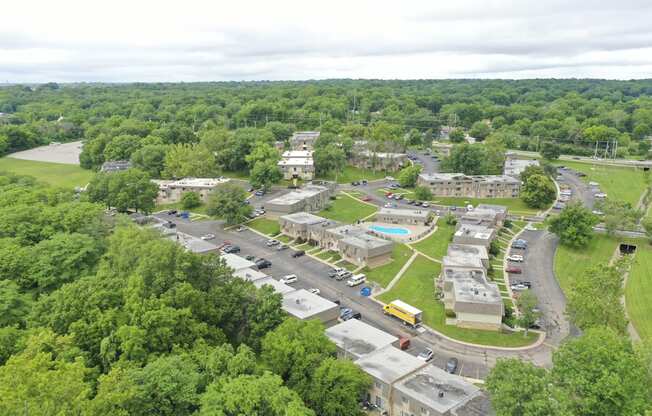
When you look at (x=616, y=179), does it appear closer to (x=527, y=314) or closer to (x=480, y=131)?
(x=480, y=131)

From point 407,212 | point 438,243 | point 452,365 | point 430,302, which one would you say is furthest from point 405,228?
point 452,365

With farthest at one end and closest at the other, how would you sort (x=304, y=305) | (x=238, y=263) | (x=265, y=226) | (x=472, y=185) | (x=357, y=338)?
1. (x=472, y=185)
2. (x=265, y=226)
3. (x=238, y=263)
4. (x=304, y=305)
5. (x=357, y=338)

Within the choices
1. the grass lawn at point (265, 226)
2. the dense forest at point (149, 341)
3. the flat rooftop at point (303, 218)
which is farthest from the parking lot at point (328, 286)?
the dense forest at point (149, 341)

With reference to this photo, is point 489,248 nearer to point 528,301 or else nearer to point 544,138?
point 528,301

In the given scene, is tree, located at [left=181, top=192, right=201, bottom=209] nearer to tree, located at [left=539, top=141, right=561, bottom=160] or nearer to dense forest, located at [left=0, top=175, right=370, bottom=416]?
dense forest, located at [left=0, top=175, right=370, bottom=416]

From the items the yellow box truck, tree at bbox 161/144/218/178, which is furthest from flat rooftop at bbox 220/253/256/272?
tree at bbox 161/144/218/178

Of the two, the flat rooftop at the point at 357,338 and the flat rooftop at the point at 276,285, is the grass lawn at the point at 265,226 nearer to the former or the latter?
the flat rooftop at the point at 276,285
